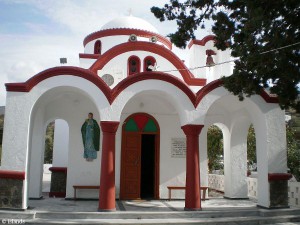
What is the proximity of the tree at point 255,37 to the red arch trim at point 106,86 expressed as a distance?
3.32 ft

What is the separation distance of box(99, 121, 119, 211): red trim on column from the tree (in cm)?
305

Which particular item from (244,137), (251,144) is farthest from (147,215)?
(251,144)

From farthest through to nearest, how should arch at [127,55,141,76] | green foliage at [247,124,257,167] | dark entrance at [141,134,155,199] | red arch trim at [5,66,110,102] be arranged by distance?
1. green foliage at [247,124,257,167]
2. arch at [127,55,141,76]
3. dark entrance at [141,134,155,199]
4. red arch trim at [5,66,110,102]

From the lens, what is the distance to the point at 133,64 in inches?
536

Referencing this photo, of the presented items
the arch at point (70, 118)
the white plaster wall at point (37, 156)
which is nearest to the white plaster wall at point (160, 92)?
the arch at point (70, 118)

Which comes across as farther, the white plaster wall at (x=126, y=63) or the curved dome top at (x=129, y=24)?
the curved dome top at (x=129, y=24)

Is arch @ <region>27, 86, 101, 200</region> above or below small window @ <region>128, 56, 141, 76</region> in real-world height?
below

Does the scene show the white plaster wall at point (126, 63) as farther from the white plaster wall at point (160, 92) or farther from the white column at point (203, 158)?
the white plaster wall at point (160, 92)

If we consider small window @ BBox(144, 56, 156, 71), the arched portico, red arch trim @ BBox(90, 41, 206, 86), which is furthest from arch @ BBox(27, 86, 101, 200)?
the arched portico

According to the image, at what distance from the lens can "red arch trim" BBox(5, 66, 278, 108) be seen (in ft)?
30.6

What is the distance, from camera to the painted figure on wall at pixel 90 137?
1162cm

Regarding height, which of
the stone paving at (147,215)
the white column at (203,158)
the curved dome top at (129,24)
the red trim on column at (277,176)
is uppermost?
the curved dome top at (129,24)

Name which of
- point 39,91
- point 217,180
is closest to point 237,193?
point 217,180

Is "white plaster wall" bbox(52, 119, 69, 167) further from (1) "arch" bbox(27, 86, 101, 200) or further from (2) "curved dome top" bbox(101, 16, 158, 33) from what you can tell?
(2) "curved dome top" bbox(101, 16, 158, 33)
